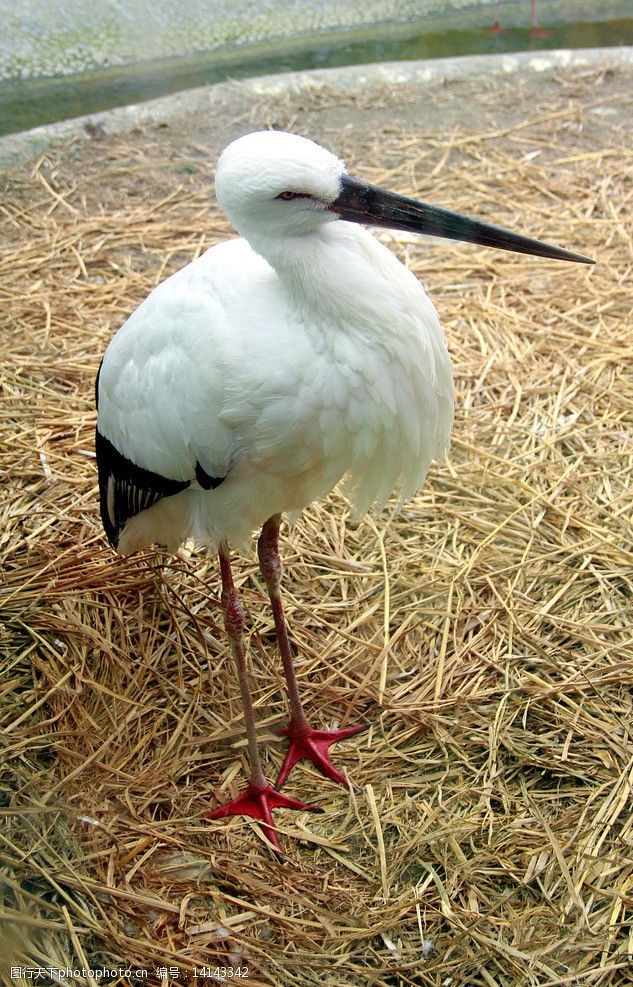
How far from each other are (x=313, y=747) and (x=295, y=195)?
5.24 ft

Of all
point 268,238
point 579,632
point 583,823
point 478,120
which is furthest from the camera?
point 478,120

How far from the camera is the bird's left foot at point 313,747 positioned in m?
2.72

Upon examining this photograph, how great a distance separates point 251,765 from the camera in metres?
2.63

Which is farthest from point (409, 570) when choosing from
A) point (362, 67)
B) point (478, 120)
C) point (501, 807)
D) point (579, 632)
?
point (362, 67)

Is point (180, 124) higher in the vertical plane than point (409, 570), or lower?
higher

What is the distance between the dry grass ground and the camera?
2.27 meters

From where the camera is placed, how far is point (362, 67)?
19.9 feet

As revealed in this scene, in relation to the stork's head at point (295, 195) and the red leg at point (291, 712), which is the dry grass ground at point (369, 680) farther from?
the stork's head at point (295, 195)

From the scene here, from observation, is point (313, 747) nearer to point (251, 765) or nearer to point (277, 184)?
point (251, 765)

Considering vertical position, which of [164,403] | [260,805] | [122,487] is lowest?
[260,805]

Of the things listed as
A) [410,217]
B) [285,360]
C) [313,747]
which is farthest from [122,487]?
[410,217]

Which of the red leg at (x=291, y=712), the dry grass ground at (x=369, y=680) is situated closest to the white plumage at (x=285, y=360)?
the red leg at (x=291, y=712)

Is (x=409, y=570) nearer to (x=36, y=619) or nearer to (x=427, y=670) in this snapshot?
(x=427, y=670)

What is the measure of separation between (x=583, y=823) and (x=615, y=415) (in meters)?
1.71
